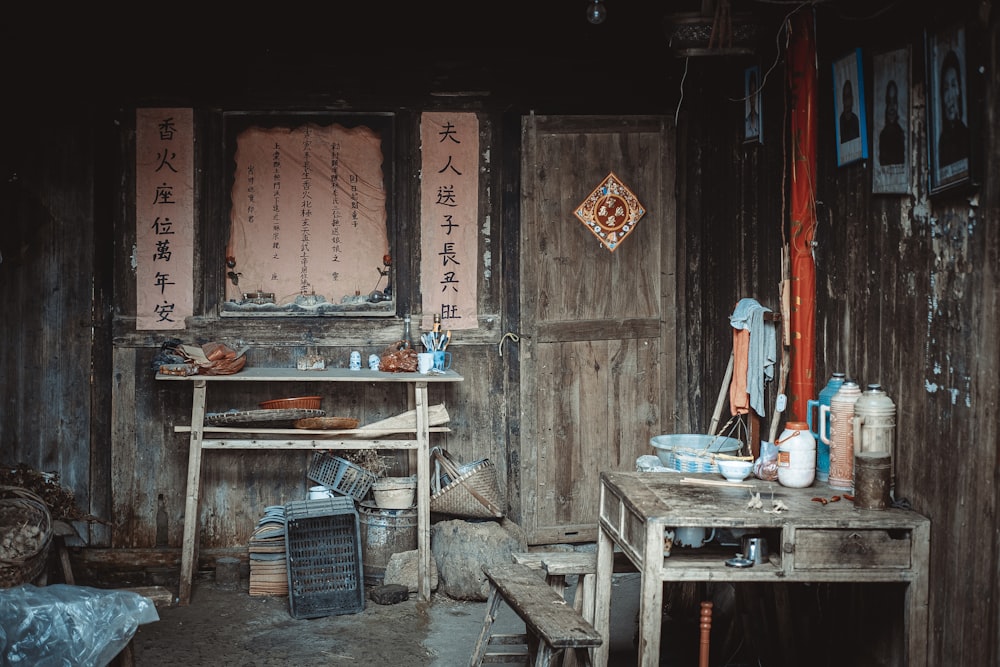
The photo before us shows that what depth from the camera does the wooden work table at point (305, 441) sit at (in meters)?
6.45

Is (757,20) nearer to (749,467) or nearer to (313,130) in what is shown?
(749,467)

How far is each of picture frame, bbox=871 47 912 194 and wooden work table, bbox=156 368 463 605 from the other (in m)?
3.11

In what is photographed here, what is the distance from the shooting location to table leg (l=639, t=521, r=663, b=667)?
3.77m

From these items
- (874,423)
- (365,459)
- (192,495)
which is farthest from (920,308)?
(192,495)

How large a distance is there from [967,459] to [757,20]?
2.27 metres

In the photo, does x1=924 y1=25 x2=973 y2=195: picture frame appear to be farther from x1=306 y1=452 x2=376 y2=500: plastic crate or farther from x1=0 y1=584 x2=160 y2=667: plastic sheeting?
x1=306 y1=452 x2=376 y2=500: plastic crate

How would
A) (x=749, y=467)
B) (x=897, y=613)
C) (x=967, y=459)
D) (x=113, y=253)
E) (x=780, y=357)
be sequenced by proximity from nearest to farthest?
1. (x=967, y=459)
2. (x=897, y=613)
3. (x=749, y=467)
4. (x=780, y=357)
5. (x=113, y=253)

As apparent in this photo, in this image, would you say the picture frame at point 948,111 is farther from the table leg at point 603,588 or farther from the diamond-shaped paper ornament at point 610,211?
the diamond-shaped paper ornament at point 610,211

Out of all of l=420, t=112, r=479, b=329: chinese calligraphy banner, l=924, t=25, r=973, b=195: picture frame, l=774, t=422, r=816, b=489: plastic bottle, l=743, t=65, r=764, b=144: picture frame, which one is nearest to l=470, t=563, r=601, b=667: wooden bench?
l=774, t=422, r=816, b=489: plastic bottle

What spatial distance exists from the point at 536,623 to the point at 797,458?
1.27 m

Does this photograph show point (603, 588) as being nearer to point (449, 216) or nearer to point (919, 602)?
point (919, 602)

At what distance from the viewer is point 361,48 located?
6969mm

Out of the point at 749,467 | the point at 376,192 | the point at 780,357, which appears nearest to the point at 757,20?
the point at 780,357

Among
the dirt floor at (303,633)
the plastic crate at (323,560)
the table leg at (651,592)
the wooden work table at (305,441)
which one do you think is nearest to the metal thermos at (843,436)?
the table leg at (651,592)
